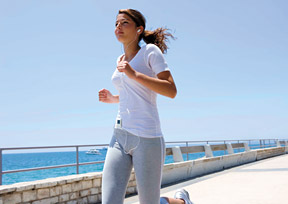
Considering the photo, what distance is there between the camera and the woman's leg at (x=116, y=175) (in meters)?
2.31

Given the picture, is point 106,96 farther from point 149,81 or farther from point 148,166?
point 148,166

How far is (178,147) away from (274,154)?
12610 millimetres

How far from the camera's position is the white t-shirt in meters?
2.35

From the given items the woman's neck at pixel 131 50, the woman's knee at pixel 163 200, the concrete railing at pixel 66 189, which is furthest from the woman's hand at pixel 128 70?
the concrete railing at pixel 66 189

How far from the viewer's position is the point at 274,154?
21062 mm

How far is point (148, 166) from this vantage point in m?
2.29

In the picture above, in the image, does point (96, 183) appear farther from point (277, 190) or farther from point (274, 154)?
point (274, 154)

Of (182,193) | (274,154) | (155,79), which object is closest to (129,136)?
(155,79)

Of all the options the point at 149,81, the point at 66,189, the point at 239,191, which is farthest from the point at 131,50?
the point at 239,191

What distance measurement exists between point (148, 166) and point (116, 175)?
0.77 ft

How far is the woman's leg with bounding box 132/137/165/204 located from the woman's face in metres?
0.83

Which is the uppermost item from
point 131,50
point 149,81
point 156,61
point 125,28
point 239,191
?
point 125,28

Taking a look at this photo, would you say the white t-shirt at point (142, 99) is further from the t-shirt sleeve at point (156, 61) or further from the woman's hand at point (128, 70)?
the woman's hand at point (128, 70)

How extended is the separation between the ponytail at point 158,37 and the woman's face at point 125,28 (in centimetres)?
13
